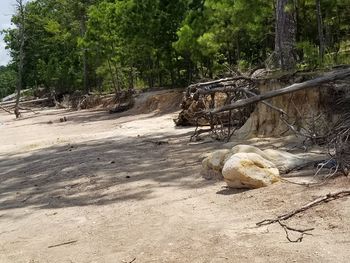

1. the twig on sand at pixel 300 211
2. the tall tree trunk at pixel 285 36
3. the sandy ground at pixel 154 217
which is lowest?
the sandy ground at pixel 154 217

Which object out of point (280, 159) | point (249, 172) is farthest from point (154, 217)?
point (280, 159)

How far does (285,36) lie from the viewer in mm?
13398

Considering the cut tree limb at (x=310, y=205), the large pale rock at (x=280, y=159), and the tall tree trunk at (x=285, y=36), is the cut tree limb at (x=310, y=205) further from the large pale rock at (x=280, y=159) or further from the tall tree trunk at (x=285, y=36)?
the tall tree trunk at (x=285, y=36)

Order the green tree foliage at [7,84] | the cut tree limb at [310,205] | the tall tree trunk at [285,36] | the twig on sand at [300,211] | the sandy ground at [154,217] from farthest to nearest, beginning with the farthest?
the green tree foliage at [7,84] < the tall tree trunk at [285,36] < the cut tree limb at [310,205] < the twig on sand at [300,211] < the sandy ground at [154,217]

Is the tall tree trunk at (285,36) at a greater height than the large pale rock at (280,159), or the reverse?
the tall tree trunk at (285,36)

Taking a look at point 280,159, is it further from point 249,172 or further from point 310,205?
point 310,205

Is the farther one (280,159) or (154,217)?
(280,159)

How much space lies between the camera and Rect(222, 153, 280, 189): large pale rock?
667 cm

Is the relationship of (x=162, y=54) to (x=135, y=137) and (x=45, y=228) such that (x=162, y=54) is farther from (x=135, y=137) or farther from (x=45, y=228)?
(x=45, y=228)

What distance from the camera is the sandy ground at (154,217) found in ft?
15.5

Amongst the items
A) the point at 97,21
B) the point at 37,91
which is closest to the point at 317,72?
the point at 97,21

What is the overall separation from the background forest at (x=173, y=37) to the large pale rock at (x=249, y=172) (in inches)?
187

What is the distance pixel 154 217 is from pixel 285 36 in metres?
8.58

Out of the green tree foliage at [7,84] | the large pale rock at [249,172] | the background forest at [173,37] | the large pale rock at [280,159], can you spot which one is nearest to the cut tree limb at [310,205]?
the large pale rock at [249,172]
